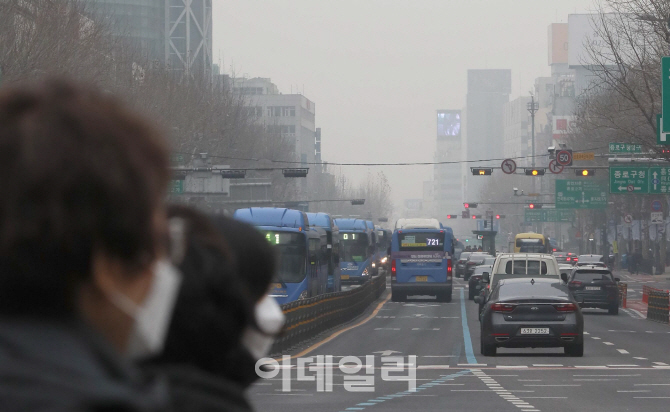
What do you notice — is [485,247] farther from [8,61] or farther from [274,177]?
[8,61]

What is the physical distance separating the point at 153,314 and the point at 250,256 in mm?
624

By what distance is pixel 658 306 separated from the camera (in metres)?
35.8

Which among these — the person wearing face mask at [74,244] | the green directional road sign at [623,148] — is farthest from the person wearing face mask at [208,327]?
the green directional road sign at [623,148]

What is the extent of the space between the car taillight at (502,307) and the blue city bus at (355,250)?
38.1m

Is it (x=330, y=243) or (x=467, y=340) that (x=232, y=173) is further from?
(x=467, y=340)

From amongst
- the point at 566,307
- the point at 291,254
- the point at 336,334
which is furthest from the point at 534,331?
the point at 291,254

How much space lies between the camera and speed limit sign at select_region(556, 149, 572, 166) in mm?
46594

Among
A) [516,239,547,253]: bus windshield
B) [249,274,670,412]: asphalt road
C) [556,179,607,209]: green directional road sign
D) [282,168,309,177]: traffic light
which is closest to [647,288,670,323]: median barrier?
[249,274,670,412]: asphalt road

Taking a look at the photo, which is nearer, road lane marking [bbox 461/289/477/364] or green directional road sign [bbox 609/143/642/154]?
road lane marking [bbox 461/289/477/364]

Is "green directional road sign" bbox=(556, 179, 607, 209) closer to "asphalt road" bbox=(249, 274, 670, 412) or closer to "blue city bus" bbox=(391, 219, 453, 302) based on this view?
"blue city bus" bbox=(391, 219, 453, 302)

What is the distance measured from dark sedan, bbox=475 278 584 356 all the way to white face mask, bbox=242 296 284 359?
18.5 meters

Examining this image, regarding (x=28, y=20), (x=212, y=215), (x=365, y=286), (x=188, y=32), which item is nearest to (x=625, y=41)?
(x=365, y=286)

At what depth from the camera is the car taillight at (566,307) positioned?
67.4 feet

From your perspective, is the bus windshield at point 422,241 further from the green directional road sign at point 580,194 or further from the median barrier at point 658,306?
the green directional road sign at point 580,194
